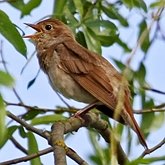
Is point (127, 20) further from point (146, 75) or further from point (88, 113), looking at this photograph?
point (88, 113)

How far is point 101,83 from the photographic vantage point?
6.16 m

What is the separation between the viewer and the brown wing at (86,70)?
20.0ft

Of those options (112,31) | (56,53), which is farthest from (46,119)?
(56,53)

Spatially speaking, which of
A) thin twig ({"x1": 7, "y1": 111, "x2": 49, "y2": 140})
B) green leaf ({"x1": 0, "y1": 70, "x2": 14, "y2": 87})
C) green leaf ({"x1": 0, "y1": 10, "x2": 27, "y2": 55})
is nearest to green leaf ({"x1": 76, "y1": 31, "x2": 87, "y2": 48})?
thin twig ({"x1": 7, "y1": 111, "x2": 49, "y2": 140})

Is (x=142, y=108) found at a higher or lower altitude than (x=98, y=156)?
lower

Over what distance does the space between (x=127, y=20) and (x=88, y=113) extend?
896mm

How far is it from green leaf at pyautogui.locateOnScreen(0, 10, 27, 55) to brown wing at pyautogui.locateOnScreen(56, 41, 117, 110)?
1880 millimetres

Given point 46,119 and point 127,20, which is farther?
point 127,20

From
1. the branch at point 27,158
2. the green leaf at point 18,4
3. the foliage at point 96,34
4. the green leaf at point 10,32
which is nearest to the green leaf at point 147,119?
the foliage at point 96,34

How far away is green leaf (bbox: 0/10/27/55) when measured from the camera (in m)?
3.98

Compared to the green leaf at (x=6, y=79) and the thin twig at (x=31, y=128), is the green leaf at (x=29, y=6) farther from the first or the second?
the green leaf at (x=6, y=79)

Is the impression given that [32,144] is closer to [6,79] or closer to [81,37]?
[81,37]

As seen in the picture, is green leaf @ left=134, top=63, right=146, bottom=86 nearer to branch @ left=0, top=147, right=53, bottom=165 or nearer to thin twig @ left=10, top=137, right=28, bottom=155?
thin twig @ left=10, top=137, right=28, bottom=155

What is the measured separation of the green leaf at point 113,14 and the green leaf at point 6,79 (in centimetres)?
304
